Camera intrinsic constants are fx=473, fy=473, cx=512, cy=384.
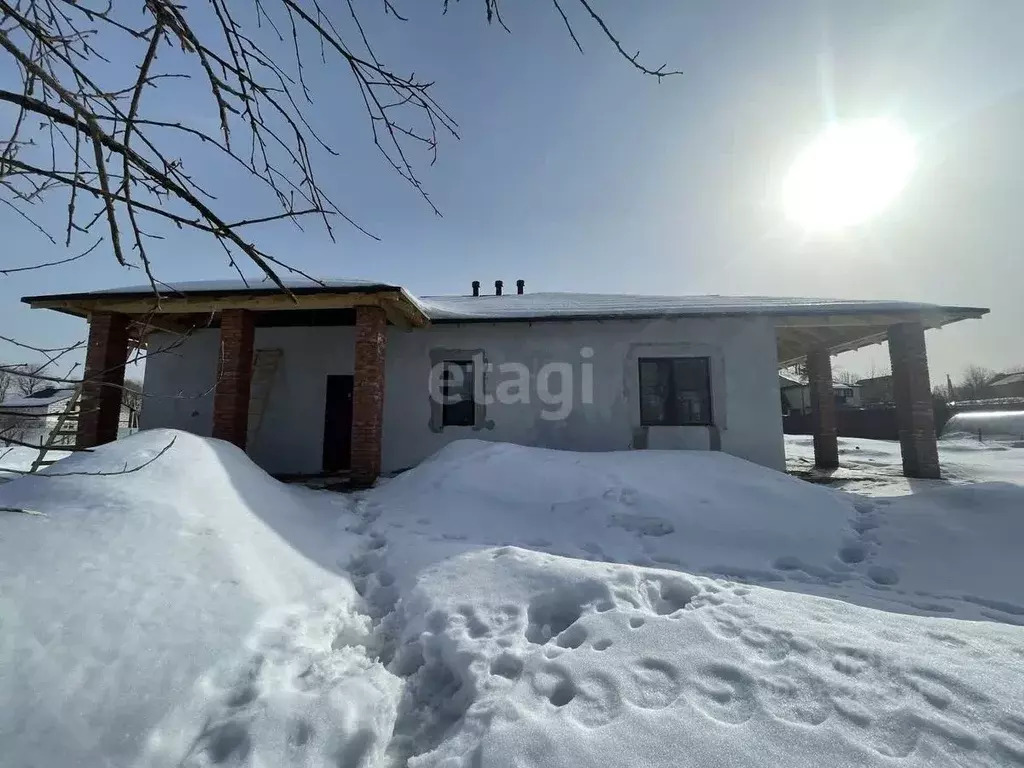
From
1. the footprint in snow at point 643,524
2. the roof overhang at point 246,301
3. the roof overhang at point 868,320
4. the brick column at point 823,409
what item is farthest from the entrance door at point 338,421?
the brick column at point 823,409

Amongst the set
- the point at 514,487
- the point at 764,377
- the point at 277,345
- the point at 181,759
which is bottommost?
the point at 181,759

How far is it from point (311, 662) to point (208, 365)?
8.61m

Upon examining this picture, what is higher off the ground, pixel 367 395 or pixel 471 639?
pixel 367 395

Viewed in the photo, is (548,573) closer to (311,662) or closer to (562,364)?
(311,662)

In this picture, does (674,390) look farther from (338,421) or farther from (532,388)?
→ (338,421)

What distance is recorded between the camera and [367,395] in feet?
23.6

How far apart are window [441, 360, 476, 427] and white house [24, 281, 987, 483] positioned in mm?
26

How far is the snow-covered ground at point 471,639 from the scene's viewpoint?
5.54ft

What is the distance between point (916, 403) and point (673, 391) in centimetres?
420

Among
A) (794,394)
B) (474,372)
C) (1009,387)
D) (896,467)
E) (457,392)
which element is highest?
(1009,387)

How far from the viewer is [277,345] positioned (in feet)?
30.0

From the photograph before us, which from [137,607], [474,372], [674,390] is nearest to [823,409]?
[674,390]

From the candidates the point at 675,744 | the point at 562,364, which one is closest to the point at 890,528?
the point at 675,744

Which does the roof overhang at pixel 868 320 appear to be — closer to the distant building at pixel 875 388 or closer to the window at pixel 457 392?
the window at pixel 457 392
